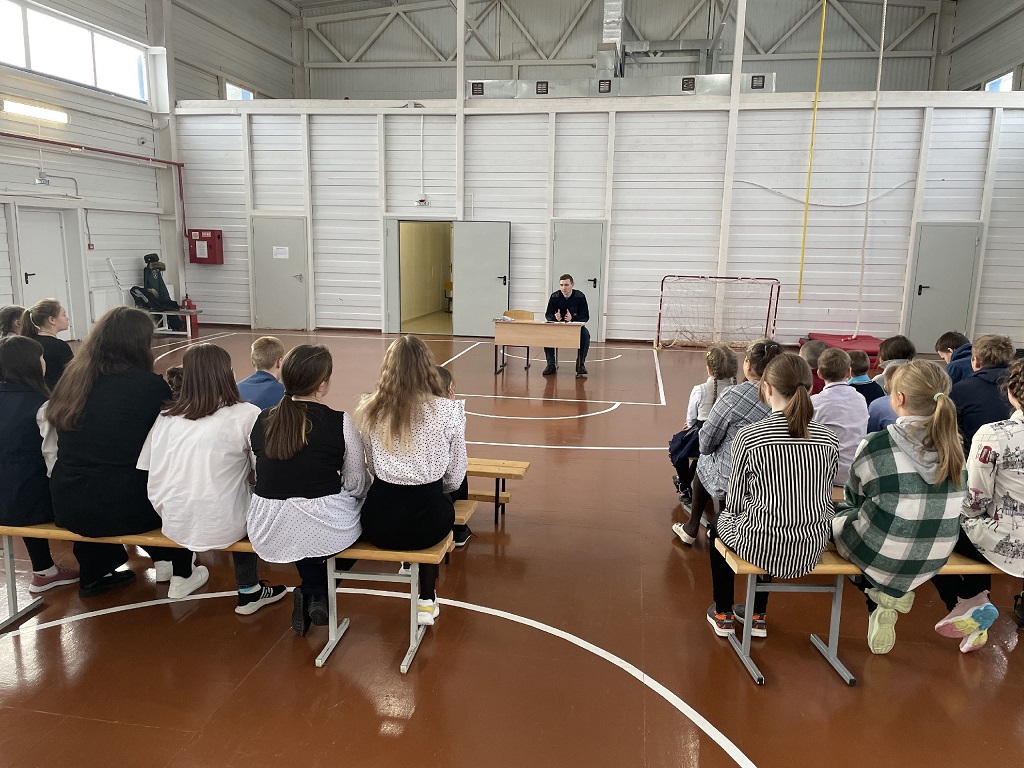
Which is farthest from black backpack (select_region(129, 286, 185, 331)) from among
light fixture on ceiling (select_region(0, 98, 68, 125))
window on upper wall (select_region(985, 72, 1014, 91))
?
window on upper wall (select_region(985, 72, 1014, 91))

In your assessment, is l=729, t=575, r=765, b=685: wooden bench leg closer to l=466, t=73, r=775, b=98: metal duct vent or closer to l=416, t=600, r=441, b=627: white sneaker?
l=416, t=600, r=441, b=627: white sneaker

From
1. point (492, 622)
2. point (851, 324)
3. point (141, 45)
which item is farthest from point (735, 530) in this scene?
point (141, 45)

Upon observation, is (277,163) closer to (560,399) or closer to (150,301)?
(150,301)

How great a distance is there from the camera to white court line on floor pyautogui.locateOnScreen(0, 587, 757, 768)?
8.39ft

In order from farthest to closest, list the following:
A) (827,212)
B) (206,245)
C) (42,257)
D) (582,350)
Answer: (206,245) < (827,212) < (42,257) < (582,350)

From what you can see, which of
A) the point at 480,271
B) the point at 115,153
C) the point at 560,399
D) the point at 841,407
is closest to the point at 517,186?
the point at 480,271

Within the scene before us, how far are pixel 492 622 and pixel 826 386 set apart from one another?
8.11ft

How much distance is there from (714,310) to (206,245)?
10201 mm

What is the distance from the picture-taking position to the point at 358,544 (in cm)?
308

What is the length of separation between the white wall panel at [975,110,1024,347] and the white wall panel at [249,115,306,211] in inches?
499

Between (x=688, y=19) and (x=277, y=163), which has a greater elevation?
(x=688, y=19)

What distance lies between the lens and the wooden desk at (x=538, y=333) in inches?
368

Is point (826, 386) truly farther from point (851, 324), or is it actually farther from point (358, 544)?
point (851, 324)

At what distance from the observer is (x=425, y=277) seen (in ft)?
58.1
